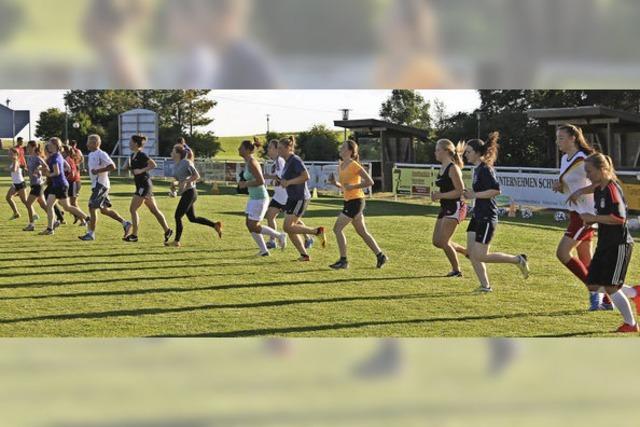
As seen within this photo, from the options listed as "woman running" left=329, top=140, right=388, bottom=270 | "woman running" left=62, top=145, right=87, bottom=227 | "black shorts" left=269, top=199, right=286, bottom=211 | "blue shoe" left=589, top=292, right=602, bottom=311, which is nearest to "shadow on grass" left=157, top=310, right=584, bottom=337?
"blue shoe" left=589, top=292, right=602, bottom=311

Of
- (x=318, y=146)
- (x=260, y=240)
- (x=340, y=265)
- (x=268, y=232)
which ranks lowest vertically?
(x=340, y=265)

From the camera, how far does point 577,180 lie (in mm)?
7094

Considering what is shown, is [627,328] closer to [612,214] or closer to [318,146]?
[612,214]

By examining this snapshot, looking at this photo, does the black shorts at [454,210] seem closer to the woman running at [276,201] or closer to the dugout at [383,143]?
the woman running at [276,201]

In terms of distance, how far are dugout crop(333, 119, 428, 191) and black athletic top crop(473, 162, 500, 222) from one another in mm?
25907

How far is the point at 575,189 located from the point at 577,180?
0.31ft

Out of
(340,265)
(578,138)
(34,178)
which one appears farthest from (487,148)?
(34,178)

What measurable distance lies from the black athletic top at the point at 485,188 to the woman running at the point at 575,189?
701 millimetres

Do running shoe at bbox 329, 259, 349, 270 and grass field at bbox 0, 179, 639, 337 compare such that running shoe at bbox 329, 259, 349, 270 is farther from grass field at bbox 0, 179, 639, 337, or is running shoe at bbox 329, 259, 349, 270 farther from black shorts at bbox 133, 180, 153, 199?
black shorts at bbox 133, 180, 153, 199

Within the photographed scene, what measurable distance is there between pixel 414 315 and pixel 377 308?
446 millimetres

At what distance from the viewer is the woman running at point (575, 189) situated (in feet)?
23.1
